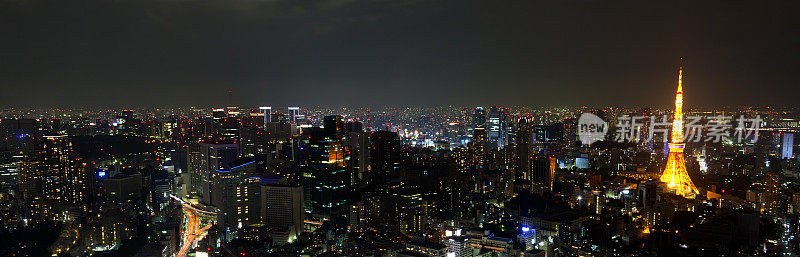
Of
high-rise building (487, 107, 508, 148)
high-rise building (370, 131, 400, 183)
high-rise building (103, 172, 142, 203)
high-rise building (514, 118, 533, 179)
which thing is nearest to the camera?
high-rise building (103, 172, 142, 203)

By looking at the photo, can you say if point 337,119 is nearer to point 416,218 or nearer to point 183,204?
point 183,204

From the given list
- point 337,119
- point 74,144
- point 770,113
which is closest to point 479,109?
point 337,119

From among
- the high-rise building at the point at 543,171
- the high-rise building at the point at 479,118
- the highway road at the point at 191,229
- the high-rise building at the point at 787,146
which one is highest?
the high-rise building at the point at 479,118

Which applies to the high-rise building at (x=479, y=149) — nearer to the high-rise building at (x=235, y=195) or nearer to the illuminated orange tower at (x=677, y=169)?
the illuminated orange tower at (x=677, y=169)

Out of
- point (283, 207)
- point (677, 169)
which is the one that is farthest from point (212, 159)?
point (677, 169)

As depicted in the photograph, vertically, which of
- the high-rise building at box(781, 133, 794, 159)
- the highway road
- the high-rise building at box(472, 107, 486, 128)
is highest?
the high-rise building at box(472, 107, 486, 128)

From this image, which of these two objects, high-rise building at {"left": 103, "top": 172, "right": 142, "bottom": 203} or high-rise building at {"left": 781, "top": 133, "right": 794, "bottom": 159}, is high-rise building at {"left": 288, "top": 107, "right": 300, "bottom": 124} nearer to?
high-rise building at {"left": 103, "top": 172, "right": 142, "bottom": 203}

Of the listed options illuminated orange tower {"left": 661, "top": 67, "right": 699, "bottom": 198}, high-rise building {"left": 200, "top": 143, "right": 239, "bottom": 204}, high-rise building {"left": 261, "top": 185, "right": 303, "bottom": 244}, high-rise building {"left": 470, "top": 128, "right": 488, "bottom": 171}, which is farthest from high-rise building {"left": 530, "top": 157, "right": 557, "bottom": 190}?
high-rise building {"left": 200, "top": 143, "right": 239, "bottom": 204}

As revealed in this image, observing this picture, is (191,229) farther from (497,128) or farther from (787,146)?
(787,146)

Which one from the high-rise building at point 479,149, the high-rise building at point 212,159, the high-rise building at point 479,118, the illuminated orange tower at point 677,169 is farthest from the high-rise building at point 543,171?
the high-rise building at point 212,159
